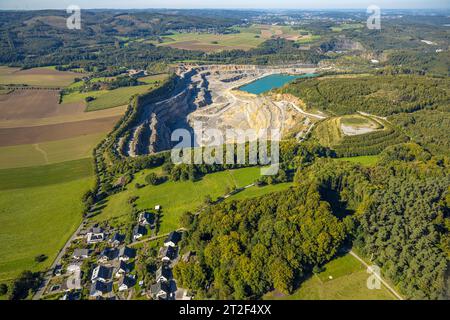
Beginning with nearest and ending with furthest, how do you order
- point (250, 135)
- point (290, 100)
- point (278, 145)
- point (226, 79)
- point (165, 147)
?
point (278, 145) → point (165, 147) → point (250, 135) → point (290, 100) → point (226, 79)

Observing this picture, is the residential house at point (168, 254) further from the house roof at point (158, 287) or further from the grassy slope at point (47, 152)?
the grassy slope at point (47, 152)

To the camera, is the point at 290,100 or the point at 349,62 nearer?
the point at 290,100

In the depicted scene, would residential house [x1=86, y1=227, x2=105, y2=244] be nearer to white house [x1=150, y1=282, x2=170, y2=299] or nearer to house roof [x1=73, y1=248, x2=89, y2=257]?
house roof [x1=73, y1=248, x2=89, y2=257]

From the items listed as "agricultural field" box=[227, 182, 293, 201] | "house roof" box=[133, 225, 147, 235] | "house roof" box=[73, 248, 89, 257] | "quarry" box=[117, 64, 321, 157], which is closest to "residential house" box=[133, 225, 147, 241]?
"house roof" box=[133, 225, 147, 235]

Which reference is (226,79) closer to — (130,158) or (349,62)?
(349,62)

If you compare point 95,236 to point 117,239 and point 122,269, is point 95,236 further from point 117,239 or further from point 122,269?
point 122,269

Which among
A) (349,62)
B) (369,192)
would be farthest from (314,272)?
(349,62)

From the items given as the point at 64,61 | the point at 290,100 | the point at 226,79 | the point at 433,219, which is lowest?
the point at 433,219

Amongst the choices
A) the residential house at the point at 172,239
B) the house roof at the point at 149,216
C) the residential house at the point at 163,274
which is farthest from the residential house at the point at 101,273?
the house roof at the point at 149,216
